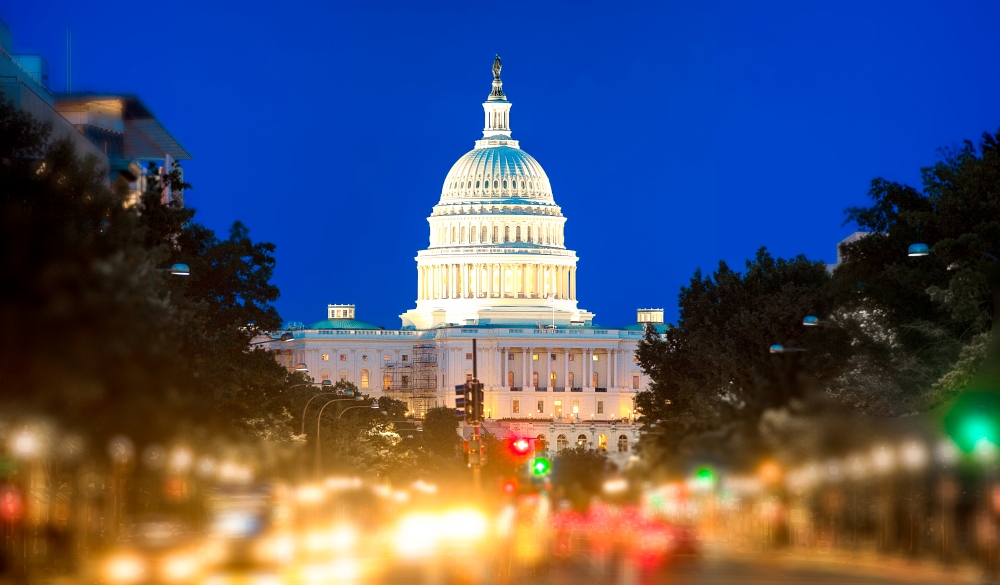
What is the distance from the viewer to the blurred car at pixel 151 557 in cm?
5128

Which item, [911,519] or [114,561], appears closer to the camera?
[114,561]

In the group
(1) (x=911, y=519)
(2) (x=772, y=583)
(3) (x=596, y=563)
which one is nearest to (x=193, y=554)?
(3) (x=596, y=563)

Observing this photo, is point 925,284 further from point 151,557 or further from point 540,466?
point 151,557

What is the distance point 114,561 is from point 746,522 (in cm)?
4204

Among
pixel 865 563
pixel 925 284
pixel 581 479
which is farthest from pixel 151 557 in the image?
pixel 581 479

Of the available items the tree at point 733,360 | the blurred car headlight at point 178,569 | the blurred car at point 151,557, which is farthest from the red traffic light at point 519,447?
the blurred car at point 151,557

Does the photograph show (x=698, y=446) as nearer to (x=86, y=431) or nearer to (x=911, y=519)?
(x=911, y=519)

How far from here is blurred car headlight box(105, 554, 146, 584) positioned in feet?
167

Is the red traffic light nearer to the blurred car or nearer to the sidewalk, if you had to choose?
the sidewalk

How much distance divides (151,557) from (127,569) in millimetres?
812

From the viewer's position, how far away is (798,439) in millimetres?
74188

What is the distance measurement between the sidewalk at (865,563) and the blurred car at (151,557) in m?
16.6

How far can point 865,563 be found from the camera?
59594 millimetres

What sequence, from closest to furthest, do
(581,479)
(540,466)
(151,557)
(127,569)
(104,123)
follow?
1. (127,569)
2. (151,557)
3. (540,466)
4. (104,123)
5. (581,479)
